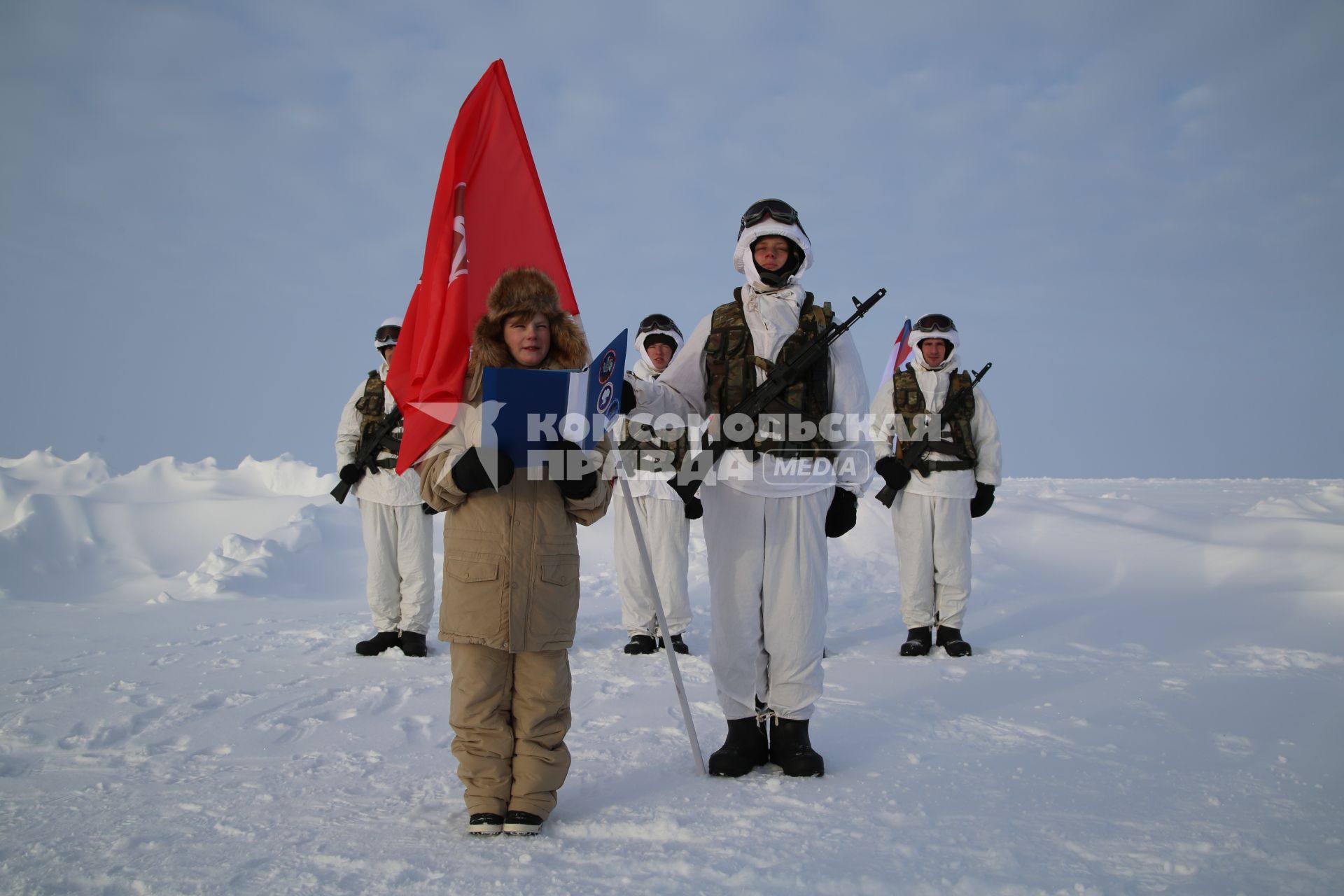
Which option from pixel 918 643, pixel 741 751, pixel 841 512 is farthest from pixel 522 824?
pixel 918 643

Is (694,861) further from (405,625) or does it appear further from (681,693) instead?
(405,625)

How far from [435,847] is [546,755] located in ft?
1.44

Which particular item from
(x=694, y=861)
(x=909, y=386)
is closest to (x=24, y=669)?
(x=694, y=861)

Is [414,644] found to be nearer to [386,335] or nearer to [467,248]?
[386,335]

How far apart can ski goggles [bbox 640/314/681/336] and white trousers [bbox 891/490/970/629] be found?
2.41m

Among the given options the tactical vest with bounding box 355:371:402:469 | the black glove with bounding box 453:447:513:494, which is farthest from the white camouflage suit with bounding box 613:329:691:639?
the black glove with bounding box 453:447:513:494

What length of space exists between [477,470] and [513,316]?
58 centimetres

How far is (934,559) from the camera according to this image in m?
7.01

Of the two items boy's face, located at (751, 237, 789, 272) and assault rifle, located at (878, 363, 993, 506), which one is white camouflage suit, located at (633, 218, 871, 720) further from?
assault rifle, located at (878, 363, 993, 506)

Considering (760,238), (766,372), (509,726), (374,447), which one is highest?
(760,238)

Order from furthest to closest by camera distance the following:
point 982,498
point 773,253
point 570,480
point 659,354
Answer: point 659,354 < point 982,498 < point 773,253 < point 570,480

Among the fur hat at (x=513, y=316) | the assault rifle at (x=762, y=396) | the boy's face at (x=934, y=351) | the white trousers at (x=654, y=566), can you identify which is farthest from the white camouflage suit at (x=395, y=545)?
the boy's face at (x=934, y=351)

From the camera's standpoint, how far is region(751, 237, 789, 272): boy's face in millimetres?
4066

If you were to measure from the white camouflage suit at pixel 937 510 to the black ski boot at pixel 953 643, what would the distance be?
0.20 ft
